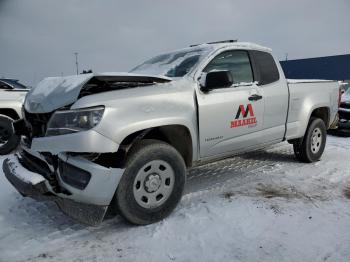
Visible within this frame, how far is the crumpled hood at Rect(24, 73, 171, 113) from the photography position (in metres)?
2.97

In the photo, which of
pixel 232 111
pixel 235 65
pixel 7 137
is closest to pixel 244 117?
pixel 232 111

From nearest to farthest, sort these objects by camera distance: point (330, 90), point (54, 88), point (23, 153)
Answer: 1. point (54, 88)
2. point (23, 153)
3. point (330, 90)

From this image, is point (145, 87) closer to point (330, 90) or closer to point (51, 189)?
point (51, 189)

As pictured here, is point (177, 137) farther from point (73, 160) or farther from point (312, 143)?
point (312, 143)

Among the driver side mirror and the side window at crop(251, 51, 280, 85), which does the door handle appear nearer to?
the side window at crop(251, 51, 280, 85)

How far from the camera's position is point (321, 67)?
26.0m

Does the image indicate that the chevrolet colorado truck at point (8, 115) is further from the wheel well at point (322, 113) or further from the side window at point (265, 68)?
the wheel well at point (322, 113)

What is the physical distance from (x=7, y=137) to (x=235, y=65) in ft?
13.8

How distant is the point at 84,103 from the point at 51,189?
2.52 ft

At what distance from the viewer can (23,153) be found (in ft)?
11.5

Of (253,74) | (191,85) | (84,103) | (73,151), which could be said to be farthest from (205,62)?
(73,151)

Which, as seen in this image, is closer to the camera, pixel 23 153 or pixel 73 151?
pixel 73 151

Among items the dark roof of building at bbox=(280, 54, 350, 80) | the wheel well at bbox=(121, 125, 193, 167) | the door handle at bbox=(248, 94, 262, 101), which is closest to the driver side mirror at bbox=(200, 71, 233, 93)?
the wheel well at bbox=(121, 125, 193, 167)

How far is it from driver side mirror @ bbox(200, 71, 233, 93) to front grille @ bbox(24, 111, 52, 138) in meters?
1.57
